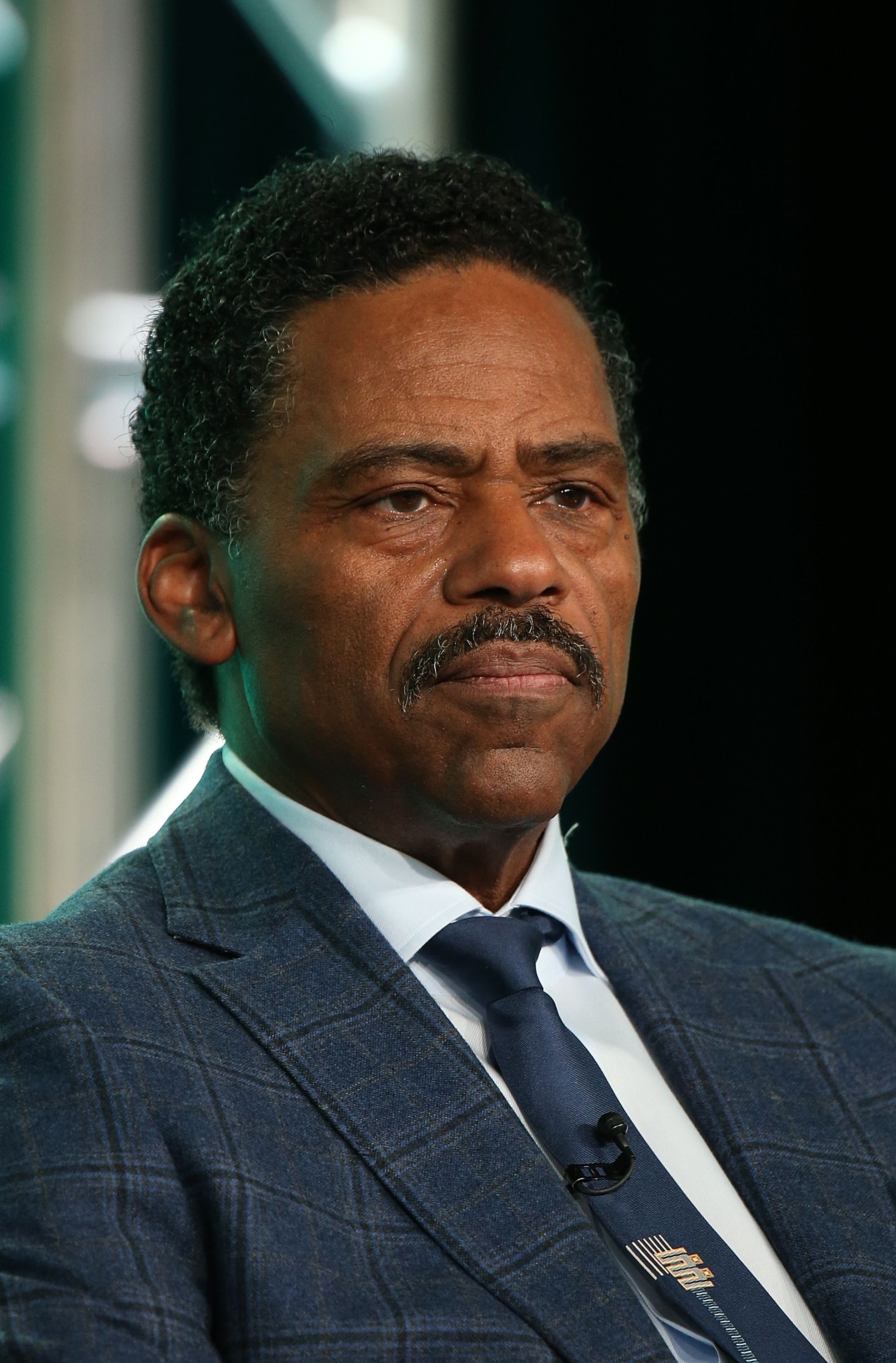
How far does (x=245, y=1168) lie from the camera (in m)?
1.37

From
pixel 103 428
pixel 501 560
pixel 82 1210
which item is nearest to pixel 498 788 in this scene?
pixel 501 560

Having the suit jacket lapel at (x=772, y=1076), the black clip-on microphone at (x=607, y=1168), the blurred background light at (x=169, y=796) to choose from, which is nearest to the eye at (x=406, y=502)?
the suit jacket lapel at (x=772, y=1076)

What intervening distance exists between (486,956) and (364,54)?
2481 millimetres

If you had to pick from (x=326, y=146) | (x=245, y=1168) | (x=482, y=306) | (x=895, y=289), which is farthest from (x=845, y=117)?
(x=245, y=1168)

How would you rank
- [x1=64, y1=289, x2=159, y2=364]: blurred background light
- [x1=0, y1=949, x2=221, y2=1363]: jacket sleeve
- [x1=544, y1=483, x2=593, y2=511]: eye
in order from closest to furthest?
1. [x1=0, y1=949, x2=221, y2=1363]: jacket sleeve
2. [x1=544, y1=483, x2=593, y2=511]: eye
3. [x1=64, y1=289, x2=159, y2=364]: blurred background light

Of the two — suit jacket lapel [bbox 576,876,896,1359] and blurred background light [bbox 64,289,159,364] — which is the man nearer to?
suit jacket lapel [bbox 576,876,896,1359]

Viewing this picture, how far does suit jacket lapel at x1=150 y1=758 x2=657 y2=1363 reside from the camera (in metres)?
1.36

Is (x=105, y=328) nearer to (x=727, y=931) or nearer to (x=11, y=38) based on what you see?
(x=11, y=38)

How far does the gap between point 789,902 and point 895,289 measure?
1.27 m

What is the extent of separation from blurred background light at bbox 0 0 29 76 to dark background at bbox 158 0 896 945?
40 centimetres

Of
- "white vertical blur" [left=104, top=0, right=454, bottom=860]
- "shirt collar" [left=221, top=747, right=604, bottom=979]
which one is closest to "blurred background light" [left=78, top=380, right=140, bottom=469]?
"white vertical blur" [left=104, top=0, right=454, bottom=860]

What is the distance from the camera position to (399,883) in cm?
168

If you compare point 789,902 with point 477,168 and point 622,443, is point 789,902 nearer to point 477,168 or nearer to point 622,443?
point 622,443

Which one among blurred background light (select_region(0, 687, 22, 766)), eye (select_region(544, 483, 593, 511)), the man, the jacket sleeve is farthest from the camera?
blurred background light (select_region(0, 687, 22, 766))
